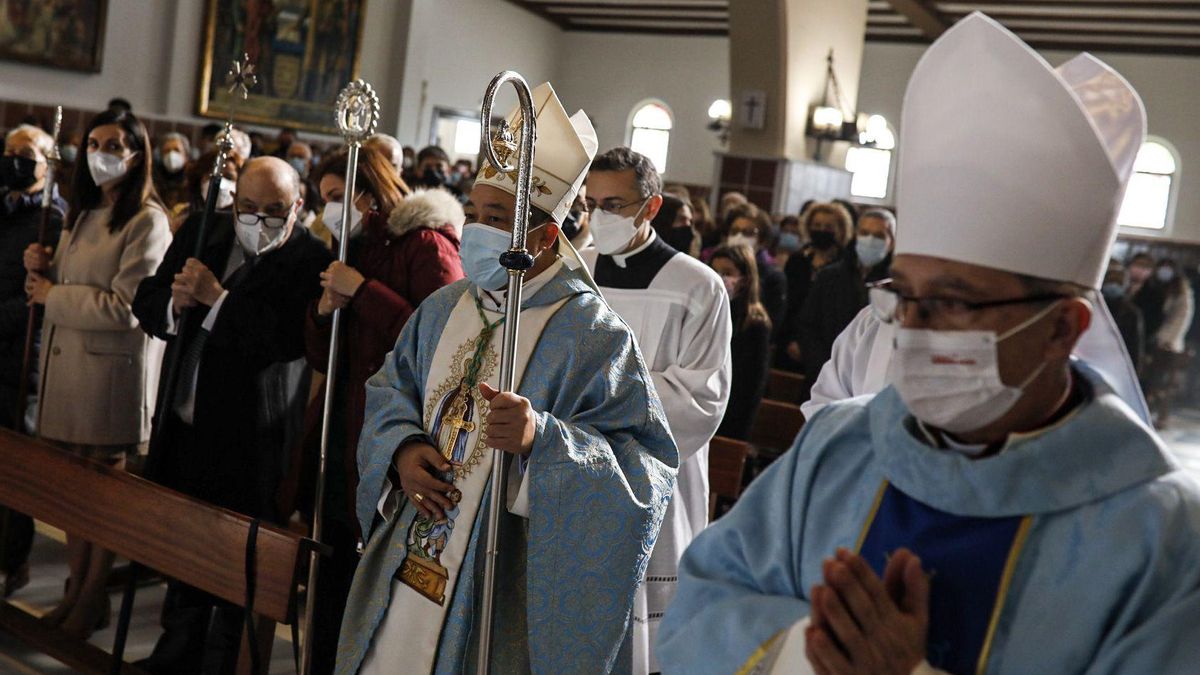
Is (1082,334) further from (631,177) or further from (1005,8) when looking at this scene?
(1005,8)

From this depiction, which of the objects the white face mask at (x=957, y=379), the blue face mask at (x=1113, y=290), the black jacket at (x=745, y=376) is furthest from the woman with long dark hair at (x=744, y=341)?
the blue face mask at (x=1113, y=290)

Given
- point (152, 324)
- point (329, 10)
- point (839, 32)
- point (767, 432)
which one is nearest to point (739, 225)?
point (767, 432)

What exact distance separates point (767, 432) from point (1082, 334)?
3460mm

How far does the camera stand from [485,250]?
2.70m

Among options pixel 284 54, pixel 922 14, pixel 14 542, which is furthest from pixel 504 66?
pixel 14 542

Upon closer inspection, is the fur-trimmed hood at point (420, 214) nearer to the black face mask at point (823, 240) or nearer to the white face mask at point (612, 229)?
the white face mask at point (612, 229)

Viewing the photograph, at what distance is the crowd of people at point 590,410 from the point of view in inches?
54.5

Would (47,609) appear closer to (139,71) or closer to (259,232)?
(259,232)

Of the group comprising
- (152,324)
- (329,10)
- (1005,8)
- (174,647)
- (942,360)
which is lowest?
(174,647)

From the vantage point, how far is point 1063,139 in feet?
4.73

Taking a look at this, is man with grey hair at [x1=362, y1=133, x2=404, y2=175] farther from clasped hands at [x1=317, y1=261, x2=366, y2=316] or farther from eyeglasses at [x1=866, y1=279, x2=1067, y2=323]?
eyeglasses at [x1=866, y1=279, x2=1067, y2=323]

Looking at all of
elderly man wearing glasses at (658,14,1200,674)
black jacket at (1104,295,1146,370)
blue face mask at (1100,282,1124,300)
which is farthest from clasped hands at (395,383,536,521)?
blue face mask at (1100,282,1124,300)

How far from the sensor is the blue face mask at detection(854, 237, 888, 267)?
5367mm

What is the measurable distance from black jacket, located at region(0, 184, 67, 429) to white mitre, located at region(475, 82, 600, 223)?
107 inches
